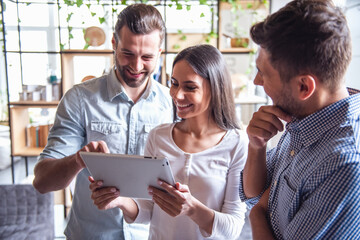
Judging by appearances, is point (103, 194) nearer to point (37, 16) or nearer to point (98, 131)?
point (98, 131)

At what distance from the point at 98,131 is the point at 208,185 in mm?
650

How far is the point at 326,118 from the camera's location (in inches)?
32.4

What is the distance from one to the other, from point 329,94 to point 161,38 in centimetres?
109

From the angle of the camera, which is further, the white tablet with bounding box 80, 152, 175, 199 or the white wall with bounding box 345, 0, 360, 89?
the white wall with bounding box 345, 0, 360, 89

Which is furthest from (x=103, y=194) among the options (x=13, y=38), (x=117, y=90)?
(x=13, y=38)

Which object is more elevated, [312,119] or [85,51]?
[85,51]

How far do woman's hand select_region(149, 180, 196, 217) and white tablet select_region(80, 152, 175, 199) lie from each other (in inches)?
0.9

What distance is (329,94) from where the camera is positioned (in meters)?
0.85

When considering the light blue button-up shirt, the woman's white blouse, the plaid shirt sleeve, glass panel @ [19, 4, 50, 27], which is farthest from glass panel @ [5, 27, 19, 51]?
the plaid shirt sleeve

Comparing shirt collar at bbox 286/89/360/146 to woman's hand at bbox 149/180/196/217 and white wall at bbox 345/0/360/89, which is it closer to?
woman's hand at bbox 149/180/196/217

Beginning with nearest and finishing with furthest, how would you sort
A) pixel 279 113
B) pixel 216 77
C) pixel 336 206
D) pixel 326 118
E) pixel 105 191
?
pixel 336 206 → pixel 326 118 → pixel 279 113 → pixel 105 191 → pixel 216 77

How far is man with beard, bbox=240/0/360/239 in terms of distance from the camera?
73 centimetres

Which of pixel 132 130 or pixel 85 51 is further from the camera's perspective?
pixel 85 51

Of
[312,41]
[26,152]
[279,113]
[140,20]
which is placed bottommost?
[26,152]
